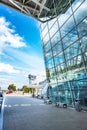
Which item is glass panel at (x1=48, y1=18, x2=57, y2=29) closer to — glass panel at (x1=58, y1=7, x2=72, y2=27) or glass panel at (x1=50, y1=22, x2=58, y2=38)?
glass panel at (x1=50, y1=22, x2=58, y2=38)

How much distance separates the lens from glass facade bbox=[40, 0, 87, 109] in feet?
54.0

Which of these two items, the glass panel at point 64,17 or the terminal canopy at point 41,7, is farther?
the terminal canopy at point 41,7

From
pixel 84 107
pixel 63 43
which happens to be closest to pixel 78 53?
pixel 63 43

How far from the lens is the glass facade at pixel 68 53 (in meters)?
16.5

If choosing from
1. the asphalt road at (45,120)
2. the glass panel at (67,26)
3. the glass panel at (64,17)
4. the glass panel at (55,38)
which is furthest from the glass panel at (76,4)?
the asphalt road at (45,120)

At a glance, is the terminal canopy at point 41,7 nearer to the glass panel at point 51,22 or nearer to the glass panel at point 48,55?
the glass panel at point 51,22

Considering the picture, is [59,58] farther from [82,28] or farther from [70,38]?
[82,28]

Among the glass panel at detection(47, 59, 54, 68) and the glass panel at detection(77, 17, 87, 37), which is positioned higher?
the glass panel at detection(77, 17, 87, 37)

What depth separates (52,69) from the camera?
83.7 feet

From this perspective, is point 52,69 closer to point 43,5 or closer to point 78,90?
point 78,90

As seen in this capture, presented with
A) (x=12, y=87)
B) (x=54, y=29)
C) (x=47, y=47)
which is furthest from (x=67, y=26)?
(x=12, y=87)

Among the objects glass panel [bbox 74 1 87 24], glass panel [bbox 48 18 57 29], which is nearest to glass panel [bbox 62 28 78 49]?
glass panel [bbox 74 1 87 24]

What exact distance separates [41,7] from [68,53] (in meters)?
10.4

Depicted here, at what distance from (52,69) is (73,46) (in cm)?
809
